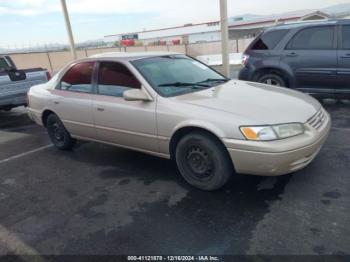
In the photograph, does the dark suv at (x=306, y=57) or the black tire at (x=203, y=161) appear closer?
the black tire at (x=203, y=161)

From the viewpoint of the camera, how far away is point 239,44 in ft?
83.9

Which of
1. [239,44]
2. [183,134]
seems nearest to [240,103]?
[183,134]

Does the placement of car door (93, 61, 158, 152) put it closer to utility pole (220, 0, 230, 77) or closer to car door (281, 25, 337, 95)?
utility pole (220, 0, 230, 77)

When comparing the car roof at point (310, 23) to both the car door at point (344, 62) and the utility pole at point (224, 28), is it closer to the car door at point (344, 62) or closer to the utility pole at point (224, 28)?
the car door at point (344, 62)

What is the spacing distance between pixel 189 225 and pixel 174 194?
0.69 m

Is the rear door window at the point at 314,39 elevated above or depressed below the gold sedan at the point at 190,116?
above

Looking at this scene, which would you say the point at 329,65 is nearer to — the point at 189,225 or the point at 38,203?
the point at 189,225

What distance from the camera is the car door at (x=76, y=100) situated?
15.9ft

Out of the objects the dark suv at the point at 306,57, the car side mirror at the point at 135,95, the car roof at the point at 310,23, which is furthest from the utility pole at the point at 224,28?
the car side mirror at the point at 135,95

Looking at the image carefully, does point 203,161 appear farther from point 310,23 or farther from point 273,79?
point 310,23

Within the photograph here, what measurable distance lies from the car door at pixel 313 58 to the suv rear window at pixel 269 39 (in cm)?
26

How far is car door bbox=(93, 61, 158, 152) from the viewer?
410 centimetres

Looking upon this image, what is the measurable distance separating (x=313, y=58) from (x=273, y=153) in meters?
4.20

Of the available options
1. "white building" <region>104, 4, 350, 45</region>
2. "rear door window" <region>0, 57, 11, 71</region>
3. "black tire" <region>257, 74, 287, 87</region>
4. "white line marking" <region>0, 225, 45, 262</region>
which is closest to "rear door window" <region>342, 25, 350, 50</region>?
"black tire" <region>257, 74, 287, 87</region>
